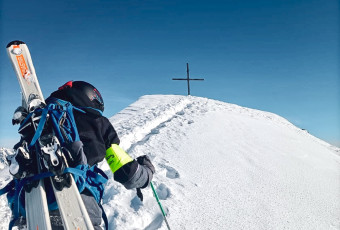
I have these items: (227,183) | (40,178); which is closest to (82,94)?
(40,178)

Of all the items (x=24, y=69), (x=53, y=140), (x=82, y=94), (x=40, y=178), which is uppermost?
(x=24, y=69)

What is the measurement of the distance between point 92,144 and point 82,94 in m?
0.44

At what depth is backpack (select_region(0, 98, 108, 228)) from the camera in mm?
1708

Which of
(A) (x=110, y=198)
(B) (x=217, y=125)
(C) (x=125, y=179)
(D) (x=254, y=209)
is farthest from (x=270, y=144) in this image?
(C) (x=125, y=179)

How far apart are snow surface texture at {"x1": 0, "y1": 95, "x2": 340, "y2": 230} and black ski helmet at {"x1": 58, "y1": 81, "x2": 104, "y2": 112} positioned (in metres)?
2.25

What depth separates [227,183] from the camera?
4910 mm

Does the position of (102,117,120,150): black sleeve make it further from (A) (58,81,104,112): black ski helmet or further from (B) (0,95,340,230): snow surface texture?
(B) (0,95,340,230): snow surface texture

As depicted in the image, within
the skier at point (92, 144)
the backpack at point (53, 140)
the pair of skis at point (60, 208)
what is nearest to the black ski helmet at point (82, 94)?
the skier at point (92, 144)

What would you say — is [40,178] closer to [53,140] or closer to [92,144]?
[53,140]

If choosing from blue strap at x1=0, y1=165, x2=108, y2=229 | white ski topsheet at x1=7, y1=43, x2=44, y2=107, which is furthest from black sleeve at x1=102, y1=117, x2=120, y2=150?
white ski topsheet at x1=7, y1=43, x2=44, y2=107

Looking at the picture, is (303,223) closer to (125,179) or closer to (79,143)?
(125,179)

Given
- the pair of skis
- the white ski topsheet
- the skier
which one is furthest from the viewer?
the white ski topsheet

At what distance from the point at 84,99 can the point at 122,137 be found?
5488mm

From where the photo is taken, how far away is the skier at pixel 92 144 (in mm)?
1807
